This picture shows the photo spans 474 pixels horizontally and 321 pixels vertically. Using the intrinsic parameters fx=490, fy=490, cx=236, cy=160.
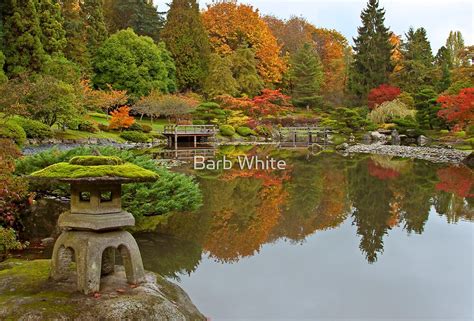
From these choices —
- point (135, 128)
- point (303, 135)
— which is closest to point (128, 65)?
point (135, 128)

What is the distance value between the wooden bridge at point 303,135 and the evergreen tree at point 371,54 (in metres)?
8.51

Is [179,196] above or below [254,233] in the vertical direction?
Result: above

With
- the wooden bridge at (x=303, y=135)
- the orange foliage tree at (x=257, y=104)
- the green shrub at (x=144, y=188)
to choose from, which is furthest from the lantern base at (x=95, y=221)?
the orange foliage tree at (x=257, y=104)

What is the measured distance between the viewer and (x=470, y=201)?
44.7ft

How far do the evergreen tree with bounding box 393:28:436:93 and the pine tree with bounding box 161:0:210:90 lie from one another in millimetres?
17642

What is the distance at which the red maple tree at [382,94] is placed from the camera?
138 ft

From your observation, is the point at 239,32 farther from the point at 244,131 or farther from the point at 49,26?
the point at 49,26

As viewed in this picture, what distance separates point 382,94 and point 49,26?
27.3m

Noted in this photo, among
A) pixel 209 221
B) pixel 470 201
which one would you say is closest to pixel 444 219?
pixel 470 201

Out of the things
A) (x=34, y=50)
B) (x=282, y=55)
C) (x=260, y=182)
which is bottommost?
(x=260, y=182)

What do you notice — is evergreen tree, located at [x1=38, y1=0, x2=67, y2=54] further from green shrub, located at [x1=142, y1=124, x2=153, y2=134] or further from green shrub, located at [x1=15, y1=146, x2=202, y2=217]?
green shrub, located at [x1=15, y1=146, x2=202, y2=217]

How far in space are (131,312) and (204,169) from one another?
1513cm

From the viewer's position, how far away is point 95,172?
4793 mm

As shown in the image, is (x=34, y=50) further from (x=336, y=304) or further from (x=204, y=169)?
(x=336, y=304)
